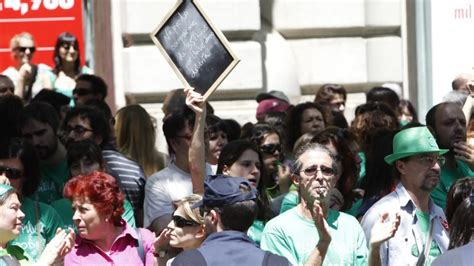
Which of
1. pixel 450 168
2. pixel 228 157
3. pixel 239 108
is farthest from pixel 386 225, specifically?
pixel 239 108

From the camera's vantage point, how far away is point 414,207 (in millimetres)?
9000

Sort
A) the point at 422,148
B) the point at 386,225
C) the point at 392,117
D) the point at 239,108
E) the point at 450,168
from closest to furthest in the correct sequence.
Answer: the point at 386,225, the point at 422,148, the point at 450,168, the point at 392,117, the point at 239,108

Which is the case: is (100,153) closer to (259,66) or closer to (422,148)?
(422,148)

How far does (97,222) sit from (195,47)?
1.66 m

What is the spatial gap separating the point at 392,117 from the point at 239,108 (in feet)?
9.98

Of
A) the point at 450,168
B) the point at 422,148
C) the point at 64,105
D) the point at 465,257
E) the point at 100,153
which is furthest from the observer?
the point at 64,105

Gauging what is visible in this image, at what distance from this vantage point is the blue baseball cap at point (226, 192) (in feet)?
24.4

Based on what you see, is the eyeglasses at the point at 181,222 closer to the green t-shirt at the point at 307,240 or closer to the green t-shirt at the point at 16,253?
the green t-shirt at the point at 307,240

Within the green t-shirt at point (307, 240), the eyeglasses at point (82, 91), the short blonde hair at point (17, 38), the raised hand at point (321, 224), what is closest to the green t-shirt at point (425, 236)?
the green t-shirt at point (307, 240)

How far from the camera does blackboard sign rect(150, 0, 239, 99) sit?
985 centimetres

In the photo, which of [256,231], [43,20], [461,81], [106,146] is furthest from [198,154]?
[43,20]

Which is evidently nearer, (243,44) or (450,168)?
(450,168)

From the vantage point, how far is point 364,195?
9.68m

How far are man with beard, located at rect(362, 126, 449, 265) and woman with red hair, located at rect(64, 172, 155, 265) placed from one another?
4.02 ft
